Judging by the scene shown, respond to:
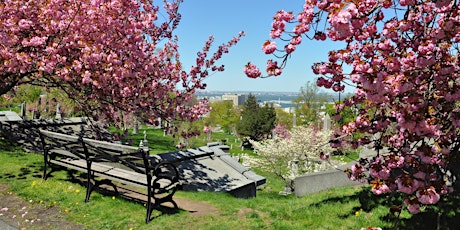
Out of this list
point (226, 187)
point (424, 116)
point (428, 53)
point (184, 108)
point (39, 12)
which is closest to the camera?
point (424, 116)

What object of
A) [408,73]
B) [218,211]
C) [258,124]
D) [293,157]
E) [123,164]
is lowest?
[258,124]

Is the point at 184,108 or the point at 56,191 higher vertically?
the point at 184,108

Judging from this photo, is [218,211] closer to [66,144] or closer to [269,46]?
[66,144]

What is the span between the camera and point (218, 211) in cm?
606

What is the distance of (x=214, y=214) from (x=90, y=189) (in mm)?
2325

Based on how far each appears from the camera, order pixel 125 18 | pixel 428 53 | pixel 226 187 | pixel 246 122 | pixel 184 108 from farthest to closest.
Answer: pixel 246 122, pixel 184 108, pixel 226 187, pixel 125 18, pixel 428 53

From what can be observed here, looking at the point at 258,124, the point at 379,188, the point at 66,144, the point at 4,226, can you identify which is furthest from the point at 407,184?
the point at 258,124

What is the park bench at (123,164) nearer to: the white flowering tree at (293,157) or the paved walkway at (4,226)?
the paved walkway at (4,226)

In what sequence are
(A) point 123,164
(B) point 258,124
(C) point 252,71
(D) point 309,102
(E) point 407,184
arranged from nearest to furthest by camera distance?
(E) point 407,184, (C) point 252,71, (A) point 123,164, (B) point 258,124, (D) point 309,102

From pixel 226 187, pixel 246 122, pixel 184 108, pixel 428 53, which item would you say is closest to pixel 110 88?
pixel 184 108

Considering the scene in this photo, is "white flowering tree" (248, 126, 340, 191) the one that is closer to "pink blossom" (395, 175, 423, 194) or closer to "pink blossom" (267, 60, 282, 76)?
"pink blossom" (267, 60, 282, 76)

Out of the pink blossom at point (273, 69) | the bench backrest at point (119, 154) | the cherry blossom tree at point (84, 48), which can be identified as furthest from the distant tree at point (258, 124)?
the pink blossom at point (273, 69)

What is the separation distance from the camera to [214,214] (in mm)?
5805

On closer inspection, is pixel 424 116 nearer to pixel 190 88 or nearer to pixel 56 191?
pixel 56 191
